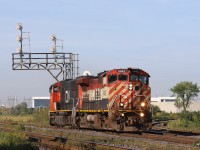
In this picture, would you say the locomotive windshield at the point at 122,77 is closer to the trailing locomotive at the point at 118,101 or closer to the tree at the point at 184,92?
the trailing locomotive at the point at 118,101

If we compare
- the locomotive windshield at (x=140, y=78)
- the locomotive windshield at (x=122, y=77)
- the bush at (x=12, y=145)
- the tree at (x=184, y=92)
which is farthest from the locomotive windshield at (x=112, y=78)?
the tree at (x=184, y=92)

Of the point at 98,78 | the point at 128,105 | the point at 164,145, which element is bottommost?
the point at 164,145

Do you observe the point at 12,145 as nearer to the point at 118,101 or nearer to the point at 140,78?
the point at 118,101

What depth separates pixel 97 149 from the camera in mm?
15734

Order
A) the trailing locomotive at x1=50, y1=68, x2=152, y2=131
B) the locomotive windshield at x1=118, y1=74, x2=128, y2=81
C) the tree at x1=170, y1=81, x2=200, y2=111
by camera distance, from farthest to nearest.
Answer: the tree at x1=170, y1=81, x2=200, y2=111
the locomotive windshield at x1=118, y1=74, x2=128, y2=81
the trailing locomotive at x1=50, y1=68, x2=152, y2=131

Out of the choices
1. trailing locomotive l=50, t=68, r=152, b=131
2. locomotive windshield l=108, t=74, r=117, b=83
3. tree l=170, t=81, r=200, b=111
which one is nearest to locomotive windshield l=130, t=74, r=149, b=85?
trailing locomotive l=50, t=68, r=152, b=131

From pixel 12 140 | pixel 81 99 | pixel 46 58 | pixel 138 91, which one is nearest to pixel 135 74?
pixel 138 91

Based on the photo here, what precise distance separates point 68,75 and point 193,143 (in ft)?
85.5

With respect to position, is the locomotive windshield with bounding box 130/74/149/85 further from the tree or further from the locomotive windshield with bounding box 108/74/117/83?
the tree

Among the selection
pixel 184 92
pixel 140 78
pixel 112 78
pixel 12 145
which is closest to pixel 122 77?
pixel 112 78

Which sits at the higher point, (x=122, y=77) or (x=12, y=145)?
(x=122, y=77)

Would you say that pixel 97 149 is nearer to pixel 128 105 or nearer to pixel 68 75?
pixel 128 105

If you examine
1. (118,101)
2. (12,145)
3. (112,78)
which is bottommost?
(12,145)

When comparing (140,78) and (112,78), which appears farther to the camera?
(140,78)
